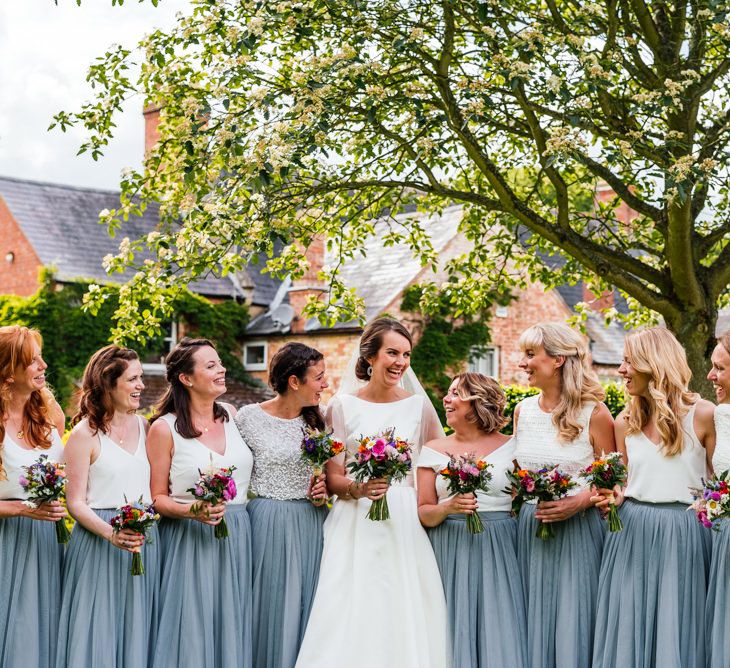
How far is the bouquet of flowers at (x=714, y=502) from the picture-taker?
501cm

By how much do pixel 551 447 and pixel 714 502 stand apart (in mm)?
1168

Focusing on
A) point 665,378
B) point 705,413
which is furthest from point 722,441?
point 665,378

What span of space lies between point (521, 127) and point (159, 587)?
277 inches

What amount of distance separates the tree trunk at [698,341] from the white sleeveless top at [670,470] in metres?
4.88

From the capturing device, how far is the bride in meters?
5.92

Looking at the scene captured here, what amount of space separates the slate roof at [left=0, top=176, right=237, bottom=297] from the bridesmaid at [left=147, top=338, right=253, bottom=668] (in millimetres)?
20749

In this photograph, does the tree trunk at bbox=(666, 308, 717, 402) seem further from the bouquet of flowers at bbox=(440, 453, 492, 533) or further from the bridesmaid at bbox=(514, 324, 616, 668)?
Result: the bouquet of flowers at bbox=(440, 453, 492, 533)

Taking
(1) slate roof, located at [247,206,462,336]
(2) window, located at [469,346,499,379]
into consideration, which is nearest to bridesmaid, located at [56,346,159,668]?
(1) slate roof, located at [247,206,462,336]

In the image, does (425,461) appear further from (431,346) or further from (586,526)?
(431,346)

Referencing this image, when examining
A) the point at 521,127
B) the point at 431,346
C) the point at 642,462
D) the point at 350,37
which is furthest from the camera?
the point at 431,346

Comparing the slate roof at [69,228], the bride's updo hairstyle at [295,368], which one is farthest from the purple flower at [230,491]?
the slate roof at [69,228]

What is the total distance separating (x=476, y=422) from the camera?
616 centimetres

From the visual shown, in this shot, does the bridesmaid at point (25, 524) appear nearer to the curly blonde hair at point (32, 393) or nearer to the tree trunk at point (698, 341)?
the curly blonde hair at point (32, 393)

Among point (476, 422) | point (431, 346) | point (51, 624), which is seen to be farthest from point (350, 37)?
point (431, 346)
